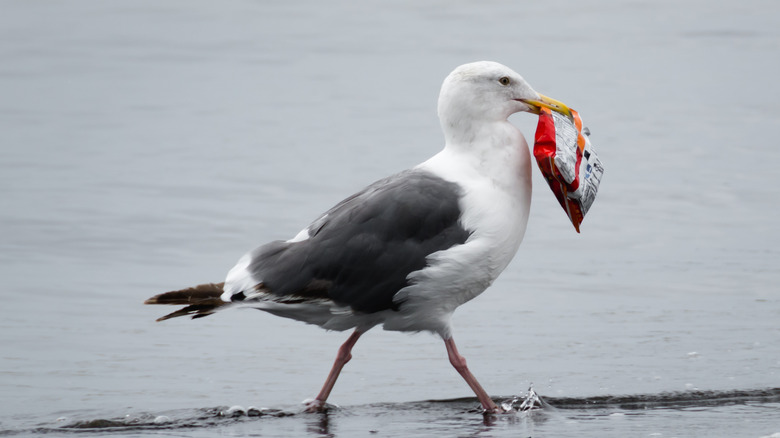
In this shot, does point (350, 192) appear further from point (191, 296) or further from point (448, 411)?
point (191, 296)

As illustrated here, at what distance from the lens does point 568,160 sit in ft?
21.8

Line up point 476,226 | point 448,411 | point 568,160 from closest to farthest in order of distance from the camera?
point 476,226, point 568,160, point 448,411

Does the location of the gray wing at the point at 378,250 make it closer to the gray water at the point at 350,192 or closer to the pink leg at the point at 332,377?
the pink leg at the point at 332,377

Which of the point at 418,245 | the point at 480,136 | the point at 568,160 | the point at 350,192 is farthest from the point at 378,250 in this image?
the point at 350,192

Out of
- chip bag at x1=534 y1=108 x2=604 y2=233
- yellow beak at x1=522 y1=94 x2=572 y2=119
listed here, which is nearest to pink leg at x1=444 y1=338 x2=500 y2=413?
chip bag at x1=534 y1=108 x2=604 y2=233

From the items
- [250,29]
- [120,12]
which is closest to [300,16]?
[250,29]

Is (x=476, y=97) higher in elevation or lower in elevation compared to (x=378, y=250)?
higher

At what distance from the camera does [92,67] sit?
1647cm

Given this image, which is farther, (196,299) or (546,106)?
(546,106)

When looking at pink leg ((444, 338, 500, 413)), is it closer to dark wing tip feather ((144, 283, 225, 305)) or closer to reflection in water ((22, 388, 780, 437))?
reflection in water ((22, 388, 780, 437))

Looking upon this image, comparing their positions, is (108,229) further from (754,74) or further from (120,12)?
(120,12)

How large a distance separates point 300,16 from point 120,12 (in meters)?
2.56

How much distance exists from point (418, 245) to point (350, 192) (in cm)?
482

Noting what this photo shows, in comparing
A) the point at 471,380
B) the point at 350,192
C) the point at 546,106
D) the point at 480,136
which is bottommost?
the point at 471,380
